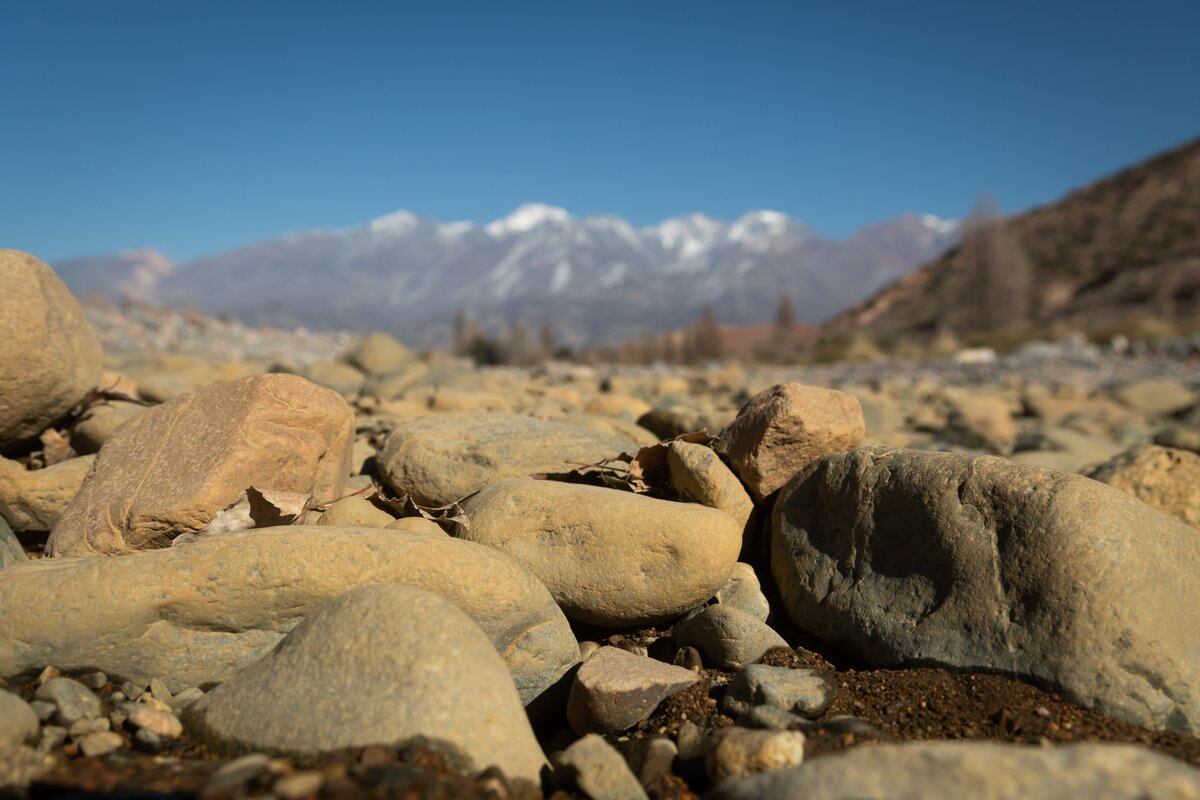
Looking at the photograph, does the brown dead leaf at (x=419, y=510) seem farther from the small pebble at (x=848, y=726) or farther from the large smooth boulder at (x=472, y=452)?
the small pebble at (x=848, y=726)

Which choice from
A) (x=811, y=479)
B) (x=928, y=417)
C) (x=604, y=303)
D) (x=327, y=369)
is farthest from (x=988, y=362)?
(x=604, y=303)

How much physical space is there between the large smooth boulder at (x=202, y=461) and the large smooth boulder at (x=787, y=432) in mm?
1627

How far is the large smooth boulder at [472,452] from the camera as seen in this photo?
354 cm

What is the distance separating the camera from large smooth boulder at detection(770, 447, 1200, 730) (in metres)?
2.25

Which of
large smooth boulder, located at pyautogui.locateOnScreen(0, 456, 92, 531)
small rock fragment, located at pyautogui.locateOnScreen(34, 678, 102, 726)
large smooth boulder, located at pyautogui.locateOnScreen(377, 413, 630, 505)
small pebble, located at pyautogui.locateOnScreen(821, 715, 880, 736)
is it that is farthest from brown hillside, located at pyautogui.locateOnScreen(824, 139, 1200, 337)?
small rock fragment, located at pyautogui.locateOnScreen(34, 678, 102, 726)

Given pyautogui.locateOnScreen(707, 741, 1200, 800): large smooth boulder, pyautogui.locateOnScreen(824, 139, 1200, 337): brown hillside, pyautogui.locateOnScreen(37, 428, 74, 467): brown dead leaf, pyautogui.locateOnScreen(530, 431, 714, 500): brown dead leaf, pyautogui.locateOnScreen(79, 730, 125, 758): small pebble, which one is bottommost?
pyautogui.locateOnScreen(79, 730, 125, 758): small pebble

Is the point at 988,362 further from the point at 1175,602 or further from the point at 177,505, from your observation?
the point at 177,505

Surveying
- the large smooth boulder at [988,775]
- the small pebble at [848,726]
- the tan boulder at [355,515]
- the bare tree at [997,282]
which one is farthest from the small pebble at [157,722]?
the bare tree at [997,282]

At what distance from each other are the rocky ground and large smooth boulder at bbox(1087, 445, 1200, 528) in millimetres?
15

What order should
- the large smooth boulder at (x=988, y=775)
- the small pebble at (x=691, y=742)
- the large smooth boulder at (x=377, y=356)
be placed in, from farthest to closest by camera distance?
the large smooth boulder at (x=377, y=356)
the small pebble at (x=691, y=742)
the large smooth boulder at (x=988, y=775)

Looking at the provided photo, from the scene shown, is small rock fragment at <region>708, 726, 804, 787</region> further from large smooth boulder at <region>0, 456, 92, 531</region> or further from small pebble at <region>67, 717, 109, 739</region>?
large smooth boulder at <region>0, 456, 92, 531</region>

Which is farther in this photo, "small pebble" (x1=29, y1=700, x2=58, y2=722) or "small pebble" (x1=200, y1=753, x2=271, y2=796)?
"small pebble" (x1=29, y1=700, x2=58, y2=722)

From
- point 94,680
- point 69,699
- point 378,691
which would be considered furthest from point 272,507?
point 378,691

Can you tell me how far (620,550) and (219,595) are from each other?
1286mm
